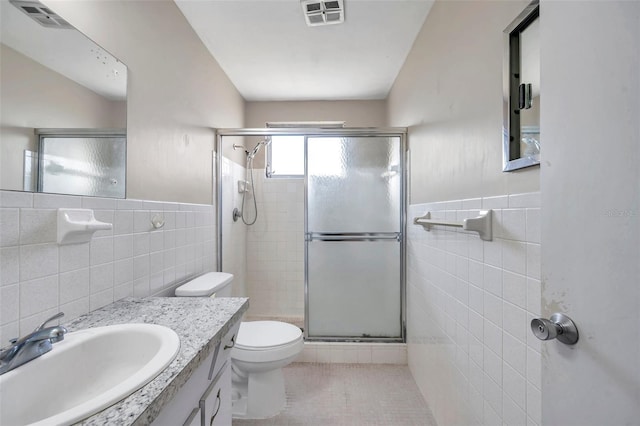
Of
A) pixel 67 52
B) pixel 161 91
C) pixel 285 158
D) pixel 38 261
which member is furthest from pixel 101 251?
pixel 285 158

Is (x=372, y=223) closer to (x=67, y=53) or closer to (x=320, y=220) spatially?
(x=320, y=220)

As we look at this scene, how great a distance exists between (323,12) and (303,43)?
0.36 meters

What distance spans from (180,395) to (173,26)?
6.08ft

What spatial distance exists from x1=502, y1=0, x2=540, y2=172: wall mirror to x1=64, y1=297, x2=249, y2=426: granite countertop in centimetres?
108

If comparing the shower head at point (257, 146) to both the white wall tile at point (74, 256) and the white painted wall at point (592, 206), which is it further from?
the white painted wall at point (592, 206)

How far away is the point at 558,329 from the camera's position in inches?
21.3

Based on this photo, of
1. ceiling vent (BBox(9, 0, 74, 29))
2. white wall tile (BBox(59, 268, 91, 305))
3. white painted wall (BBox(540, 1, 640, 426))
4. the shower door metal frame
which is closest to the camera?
white painted wall (BBox(540, 1, 640, 426))

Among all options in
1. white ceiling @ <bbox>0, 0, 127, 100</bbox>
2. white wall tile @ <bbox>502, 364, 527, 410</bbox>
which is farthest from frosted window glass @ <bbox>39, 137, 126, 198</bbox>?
white wall tile @ <bbox>502, 364, 527, 410</bbox>

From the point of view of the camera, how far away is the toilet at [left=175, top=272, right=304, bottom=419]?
1595 millimetres

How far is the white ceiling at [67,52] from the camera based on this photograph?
2.50 ft

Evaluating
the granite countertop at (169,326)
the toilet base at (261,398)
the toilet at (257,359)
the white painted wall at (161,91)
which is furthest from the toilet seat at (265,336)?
the white painted wall at (161,91)

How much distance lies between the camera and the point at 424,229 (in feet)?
5.88

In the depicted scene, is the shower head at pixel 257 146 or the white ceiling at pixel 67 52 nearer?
the white ceiling at pixel 67 52

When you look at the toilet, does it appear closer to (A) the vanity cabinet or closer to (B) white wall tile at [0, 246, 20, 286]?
(A) the vanity cabinet
